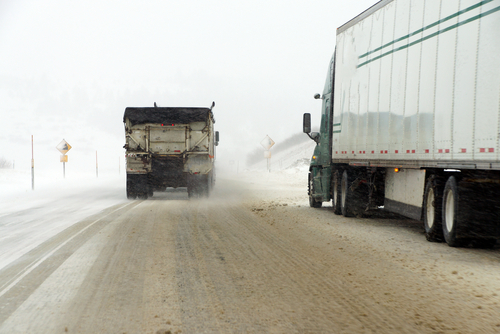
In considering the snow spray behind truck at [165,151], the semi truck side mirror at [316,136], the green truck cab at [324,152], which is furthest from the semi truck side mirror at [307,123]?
the snow spray behind truck at [165,151]

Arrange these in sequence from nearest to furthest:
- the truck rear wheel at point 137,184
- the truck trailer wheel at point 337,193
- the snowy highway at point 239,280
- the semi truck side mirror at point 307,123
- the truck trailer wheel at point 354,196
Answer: the snowy highway at point 239,280 < the truck trailer wheel at point 354,196 < the truck trailer wheel at point 337,193 < the semi truck side mirror at point 307,123 < the truck rear wheel at point 137,184

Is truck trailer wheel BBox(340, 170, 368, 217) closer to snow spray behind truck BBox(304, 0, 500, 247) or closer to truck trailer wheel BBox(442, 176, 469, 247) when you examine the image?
snow spray behind truck BBox(304, 0, 500, 247)

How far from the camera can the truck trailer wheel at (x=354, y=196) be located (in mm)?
13344

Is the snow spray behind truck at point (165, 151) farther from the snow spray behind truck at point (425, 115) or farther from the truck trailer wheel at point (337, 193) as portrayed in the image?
the snow spray behind truck at point (425, 115)

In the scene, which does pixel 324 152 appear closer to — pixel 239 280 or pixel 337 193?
pixel 337 193

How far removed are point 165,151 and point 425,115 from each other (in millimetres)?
12224

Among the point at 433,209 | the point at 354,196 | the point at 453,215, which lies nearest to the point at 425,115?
the point at 433,209

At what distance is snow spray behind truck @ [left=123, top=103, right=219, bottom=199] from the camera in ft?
64.3

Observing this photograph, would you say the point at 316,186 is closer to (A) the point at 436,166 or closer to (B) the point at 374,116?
(B) the point at 374,116

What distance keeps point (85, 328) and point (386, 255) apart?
4.94 meters

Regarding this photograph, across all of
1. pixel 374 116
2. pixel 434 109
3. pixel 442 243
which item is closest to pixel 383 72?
pixel 374 116

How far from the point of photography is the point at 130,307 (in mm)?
5105

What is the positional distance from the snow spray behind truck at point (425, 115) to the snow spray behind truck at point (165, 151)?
687cm

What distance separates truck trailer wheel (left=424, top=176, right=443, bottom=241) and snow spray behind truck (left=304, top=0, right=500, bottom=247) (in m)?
0.02
